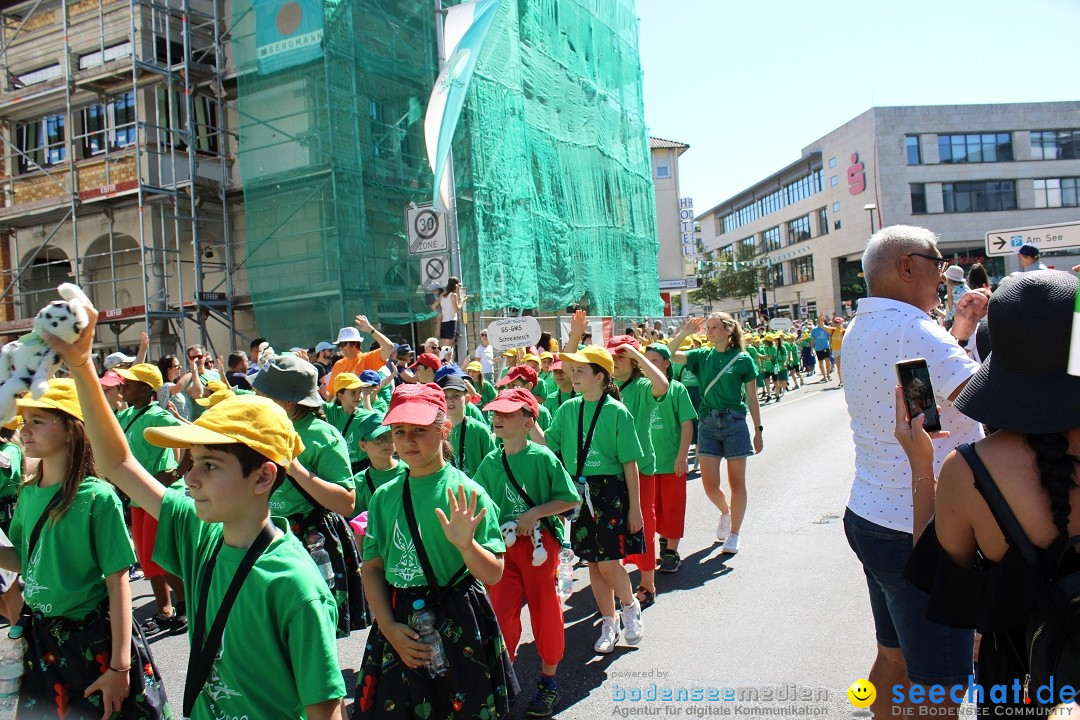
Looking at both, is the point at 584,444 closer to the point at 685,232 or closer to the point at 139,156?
the point at 139,156

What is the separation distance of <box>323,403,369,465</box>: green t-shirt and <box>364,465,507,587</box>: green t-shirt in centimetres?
246

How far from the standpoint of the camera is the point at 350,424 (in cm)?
583

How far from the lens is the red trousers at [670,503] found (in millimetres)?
6281

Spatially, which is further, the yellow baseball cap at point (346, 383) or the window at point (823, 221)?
the window at point (823, 221)

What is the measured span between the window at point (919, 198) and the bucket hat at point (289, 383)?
57218mm

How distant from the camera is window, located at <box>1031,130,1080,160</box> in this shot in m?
54.4

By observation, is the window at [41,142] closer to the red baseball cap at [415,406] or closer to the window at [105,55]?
the window at [105,55]

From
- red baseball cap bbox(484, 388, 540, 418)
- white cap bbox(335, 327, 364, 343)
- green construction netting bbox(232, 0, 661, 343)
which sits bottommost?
red baseball cap bbox(484, 388, 540, 418)

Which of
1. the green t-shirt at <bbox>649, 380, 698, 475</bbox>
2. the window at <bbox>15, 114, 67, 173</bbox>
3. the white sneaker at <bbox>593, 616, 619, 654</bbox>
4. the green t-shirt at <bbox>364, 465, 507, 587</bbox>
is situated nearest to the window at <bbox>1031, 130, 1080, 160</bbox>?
the window at <bbox>15, 114, 67, 173</bbox>

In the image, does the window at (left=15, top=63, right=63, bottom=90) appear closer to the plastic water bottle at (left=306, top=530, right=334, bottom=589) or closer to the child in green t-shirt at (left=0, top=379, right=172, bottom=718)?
the plastic water bottle at (left=306, top=530, right=334, bottom=589)

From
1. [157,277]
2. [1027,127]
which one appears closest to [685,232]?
[1027,127]

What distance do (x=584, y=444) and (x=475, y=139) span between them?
13535 mm

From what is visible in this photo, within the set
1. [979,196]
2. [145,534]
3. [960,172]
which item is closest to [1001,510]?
[145,534]

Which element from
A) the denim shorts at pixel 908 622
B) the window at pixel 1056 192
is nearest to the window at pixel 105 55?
the denim shorts at pixel 908 622
